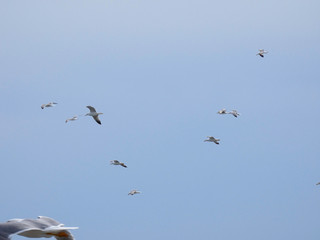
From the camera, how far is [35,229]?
14539 mm

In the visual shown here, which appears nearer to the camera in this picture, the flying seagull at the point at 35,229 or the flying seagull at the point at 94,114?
the flying seagull at the point at 35,229

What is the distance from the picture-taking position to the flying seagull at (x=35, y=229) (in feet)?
45.6

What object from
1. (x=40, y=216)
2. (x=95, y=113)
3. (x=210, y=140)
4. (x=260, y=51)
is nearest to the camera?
(x=40, y=216)

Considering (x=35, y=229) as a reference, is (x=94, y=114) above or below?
above

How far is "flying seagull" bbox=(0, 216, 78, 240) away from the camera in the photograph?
13.9 meters

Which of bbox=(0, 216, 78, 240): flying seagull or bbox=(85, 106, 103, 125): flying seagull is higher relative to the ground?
bbox=(85, 106, 103, 125): flying seagull

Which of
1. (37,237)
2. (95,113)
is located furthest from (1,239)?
(95,113)

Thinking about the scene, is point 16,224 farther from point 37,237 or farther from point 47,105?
point 47,105

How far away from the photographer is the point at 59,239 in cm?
1582

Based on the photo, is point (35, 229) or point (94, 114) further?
point (94, 114)

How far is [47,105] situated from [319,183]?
72.3ft

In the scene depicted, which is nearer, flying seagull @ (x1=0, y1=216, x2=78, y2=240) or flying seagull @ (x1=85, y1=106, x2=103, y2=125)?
flying seagull @ (x1=0, y1=216, x2=78, y2=240)

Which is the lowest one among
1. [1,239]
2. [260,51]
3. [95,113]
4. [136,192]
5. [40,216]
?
[1,239]

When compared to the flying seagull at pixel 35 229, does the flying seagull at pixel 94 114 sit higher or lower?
higher
